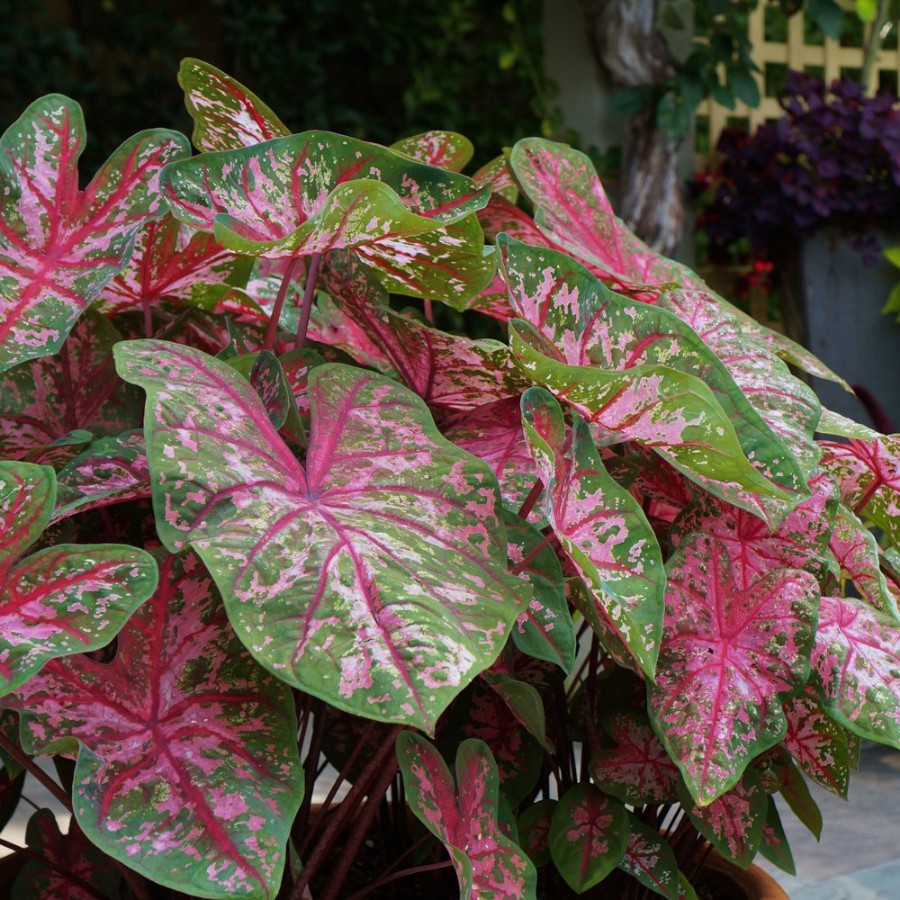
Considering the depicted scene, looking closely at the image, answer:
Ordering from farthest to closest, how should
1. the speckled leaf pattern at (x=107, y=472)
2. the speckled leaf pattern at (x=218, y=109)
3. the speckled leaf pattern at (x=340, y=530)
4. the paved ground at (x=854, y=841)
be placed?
the paved ground at (x=854, y=841) → the speckled leaf pattern at (x=218, y=109) → the speckled leaf pattern at (x=107, y=472) → the speckled leaf pattern at (x=340, y=530)

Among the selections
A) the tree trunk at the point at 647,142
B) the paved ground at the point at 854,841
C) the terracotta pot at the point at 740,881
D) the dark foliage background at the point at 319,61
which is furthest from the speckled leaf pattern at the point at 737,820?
the dark foliage background at the point at 319,61

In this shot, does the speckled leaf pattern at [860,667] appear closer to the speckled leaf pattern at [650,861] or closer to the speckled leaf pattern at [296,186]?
the speckled leaf pattern at [650,861]

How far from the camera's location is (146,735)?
0.54 m

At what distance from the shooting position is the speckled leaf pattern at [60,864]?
723mm

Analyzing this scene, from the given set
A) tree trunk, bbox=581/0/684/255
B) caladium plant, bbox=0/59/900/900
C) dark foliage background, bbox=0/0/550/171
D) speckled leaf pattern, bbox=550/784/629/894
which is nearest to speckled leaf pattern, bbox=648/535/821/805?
caladium plant, bbox=0/59/900/900

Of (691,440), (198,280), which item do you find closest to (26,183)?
(198,280)

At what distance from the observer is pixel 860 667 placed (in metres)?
0.63

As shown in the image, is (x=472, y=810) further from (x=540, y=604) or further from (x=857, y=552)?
(x=857, y=552)

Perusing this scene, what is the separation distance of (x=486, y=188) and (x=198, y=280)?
22 centimetres

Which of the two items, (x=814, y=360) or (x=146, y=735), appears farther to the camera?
(x=814, y=360)

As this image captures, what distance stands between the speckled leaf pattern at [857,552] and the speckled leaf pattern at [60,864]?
0.51 metres

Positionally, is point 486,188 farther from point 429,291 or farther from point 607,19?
point 607,19

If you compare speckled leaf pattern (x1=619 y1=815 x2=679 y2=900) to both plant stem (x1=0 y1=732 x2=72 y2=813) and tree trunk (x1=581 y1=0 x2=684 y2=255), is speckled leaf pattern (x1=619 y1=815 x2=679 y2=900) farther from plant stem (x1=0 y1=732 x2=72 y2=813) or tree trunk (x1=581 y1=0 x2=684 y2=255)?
tree trunk (x1=581 y1=0 x2=684 y2=255)

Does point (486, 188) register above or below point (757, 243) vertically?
above
